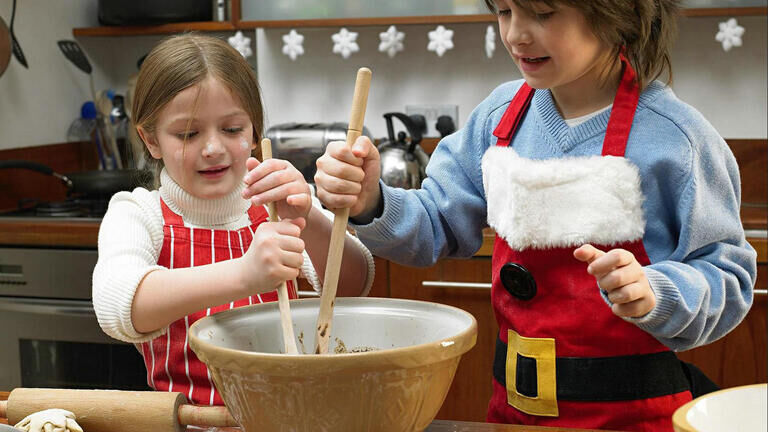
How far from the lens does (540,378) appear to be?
3.37 feet

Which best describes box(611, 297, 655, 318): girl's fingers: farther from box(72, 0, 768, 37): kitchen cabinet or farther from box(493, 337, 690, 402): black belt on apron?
box(72, 0, 768, 37): kitchen cabinet

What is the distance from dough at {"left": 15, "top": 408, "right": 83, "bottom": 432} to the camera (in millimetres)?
776

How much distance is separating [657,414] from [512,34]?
0.48 m

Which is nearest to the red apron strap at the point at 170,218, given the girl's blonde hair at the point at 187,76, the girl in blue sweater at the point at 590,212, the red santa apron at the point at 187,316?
the red santa apron at the point at 187,316

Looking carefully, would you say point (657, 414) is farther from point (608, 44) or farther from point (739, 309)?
point (608, 44)

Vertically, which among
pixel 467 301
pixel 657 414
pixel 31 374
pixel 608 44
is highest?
pixel 608 44

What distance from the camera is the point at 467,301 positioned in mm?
2170

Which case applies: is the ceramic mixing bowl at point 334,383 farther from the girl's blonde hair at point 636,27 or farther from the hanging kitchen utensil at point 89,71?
the hanging kitchen utensil at point 89,71

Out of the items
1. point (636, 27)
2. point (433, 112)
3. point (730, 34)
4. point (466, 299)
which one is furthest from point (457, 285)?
point (636, 27)

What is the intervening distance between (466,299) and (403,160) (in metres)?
0.40

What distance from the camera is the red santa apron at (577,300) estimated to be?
38.5 inches

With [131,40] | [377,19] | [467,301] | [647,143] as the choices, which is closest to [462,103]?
[377,19]

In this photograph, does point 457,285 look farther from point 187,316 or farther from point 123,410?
point 123,410

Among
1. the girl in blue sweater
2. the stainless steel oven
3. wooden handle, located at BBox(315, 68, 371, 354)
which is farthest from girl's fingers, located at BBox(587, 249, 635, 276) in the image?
the stainless steel oven
